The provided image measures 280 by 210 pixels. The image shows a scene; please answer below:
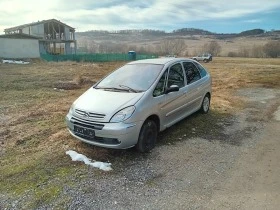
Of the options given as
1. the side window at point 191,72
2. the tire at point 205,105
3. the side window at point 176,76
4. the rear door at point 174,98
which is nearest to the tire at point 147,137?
the rear door at point 174,98

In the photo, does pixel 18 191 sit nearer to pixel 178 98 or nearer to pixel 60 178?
pixel 60 178

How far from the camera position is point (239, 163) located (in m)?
4.75

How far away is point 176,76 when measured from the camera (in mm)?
5984

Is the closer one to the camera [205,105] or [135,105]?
[135,105]

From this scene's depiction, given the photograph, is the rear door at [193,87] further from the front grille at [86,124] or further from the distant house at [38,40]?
the distant house at [38,40]

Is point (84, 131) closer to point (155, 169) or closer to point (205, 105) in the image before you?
point (155, 169)

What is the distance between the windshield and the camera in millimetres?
5311

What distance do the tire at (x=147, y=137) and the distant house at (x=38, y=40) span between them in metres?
33.8

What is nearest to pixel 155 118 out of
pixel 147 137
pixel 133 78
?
pixel 147 137

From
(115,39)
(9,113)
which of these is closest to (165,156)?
(9,113)

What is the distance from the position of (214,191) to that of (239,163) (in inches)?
44.4

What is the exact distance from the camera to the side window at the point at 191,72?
21.1ft

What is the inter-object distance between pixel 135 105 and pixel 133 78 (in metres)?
1.08

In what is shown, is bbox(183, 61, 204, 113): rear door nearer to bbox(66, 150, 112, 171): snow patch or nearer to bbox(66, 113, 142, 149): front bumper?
bbox(66, 113, 142, 149): front bumper
